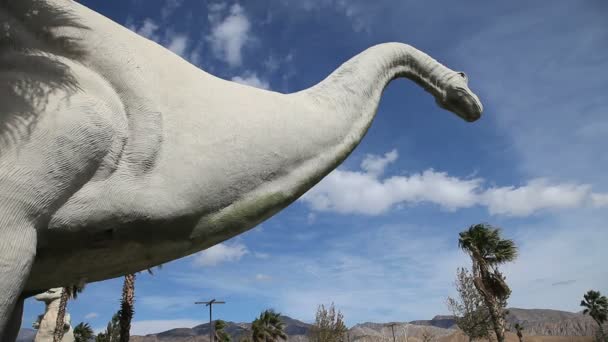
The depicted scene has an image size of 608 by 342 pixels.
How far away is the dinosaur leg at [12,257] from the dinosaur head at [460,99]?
3072mm

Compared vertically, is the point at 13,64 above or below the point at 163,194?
above

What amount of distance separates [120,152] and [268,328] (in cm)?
3505

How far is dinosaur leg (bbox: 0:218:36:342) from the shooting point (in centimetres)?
175

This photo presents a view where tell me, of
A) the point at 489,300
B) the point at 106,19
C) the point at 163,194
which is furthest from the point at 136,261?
the point at 489,300

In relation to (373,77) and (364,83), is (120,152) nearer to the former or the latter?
(364,83)

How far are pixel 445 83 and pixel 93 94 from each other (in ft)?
8.81

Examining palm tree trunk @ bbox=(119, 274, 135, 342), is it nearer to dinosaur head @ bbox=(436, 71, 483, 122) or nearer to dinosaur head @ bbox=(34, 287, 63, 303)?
dinosaur head @ bbox=(34, 287, 63, 303)

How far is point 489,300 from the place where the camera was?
19094mm

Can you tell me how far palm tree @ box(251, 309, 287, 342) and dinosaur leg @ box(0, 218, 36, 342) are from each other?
114 feet

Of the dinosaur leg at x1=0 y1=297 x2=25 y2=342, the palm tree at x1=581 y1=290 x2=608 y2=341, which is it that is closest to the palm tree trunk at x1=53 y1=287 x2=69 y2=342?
the dinosaur leg at x1=0 y1=297 x2=25 y2=342

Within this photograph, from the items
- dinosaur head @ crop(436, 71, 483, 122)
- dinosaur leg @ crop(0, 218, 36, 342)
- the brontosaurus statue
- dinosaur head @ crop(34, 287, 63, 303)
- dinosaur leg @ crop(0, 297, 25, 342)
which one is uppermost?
dinosaur head @ crop(436, 71, 483, 122)

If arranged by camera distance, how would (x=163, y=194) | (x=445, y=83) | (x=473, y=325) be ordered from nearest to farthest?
(x=163, y=194)
(x=445, y=83)
(x=473, y=325)

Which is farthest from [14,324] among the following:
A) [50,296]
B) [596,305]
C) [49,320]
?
[596,305]

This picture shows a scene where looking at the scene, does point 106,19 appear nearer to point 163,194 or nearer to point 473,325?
point 163,194
